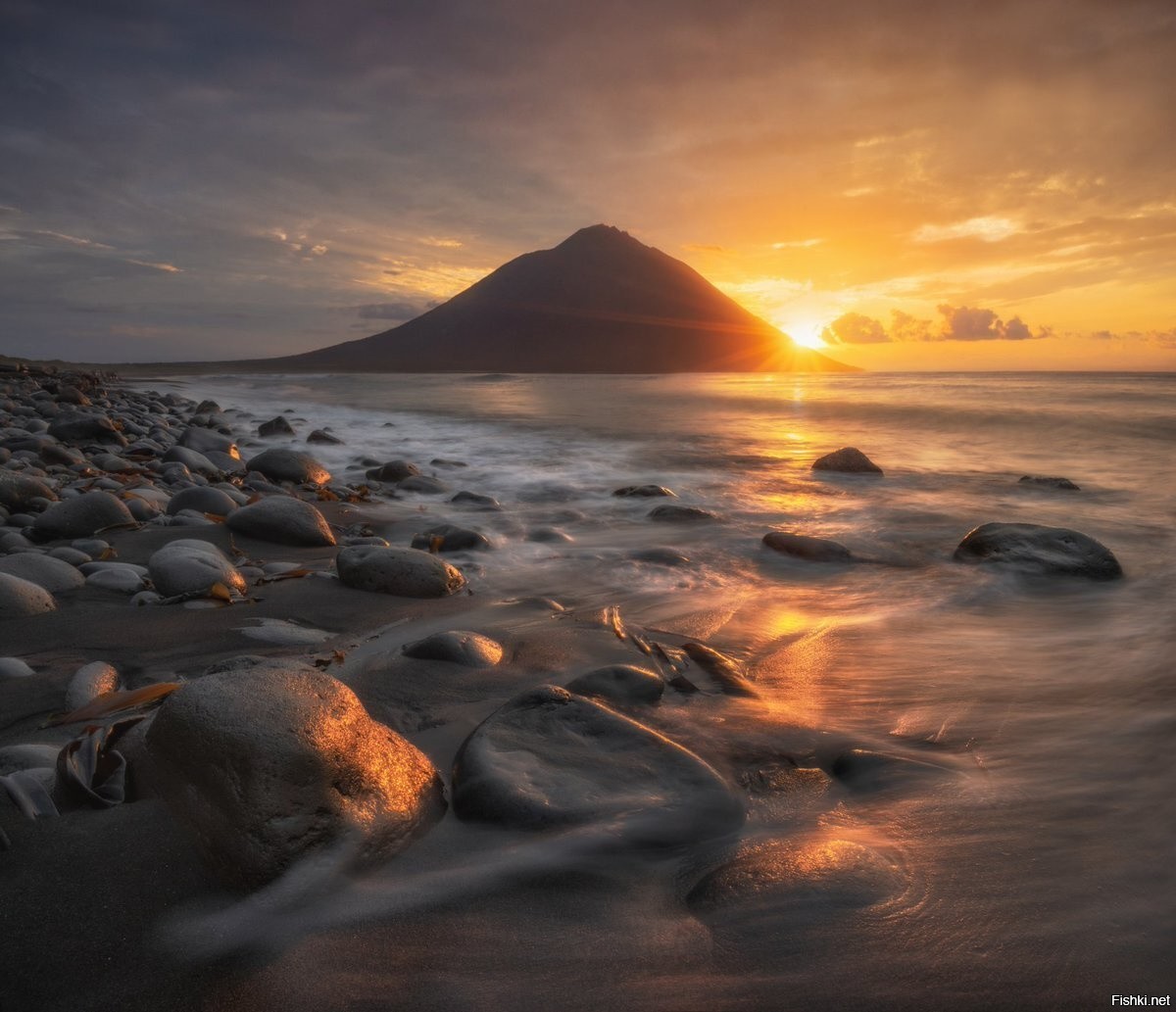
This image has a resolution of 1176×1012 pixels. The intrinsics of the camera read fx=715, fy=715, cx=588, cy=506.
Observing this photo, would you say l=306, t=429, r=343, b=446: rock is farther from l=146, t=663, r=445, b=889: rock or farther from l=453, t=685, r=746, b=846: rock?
l=146, t=663, r=445, b=889: rock

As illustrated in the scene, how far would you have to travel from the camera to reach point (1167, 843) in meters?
1.65

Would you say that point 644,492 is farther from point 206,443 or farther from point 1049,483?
point 206,443

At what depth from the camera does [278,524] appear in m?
4.23

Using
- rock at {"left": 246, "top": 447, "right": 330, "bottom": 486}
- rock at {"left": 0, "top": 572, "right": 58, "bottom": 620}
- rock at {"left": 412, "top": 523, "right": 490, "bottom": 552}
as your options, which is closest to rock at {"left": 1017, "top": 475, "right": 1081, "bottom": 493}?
rock at {"left": 412, "top": 523, "right": 490, "bottom": 552}

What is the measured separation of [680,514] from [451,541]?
7.30 ft

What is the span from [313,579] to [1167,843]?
127 inches

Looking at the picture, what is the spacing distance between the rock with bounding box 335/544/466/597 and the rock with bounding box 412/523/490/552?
3.07 feet

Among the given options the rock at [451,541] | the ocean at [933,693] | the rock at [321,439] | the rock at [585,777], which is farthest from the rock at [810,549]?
the rock at [321,439]

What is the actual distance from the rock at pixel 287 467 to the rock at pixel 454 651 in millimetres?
4962

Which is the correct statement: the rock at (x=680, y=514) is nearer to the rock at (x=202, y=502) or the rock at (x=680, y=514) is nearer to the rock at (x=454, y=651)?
the rock at (x=202, y=502)

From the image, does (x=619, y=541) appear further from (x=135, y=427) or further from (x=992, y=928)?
(x=135, y=427)

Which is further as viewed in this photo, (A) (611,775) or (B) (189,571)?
(B) (189,571)

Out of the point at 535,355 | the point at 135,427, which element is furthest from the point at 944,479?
the point at 535,355

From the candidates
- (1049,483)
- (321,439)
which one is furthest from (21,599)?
(321,439)
